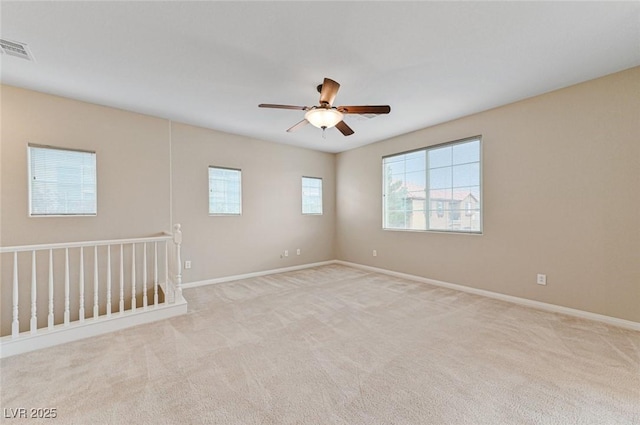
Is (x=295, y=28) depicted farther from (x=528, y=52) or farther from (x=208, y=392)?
(x=208, y=392)

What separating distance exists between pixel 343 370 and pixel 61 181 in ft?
13.1

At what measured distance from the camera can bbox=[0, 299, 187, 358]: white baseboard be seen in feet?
7.54

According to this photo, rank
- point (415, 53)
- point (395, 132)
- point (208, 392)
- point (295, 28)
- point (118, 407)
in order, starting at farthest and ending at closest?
1. point (395, 132)
2. point (415, 53)
3. point (295, 28)
4. point (208, 392)
5. point (118, 407)

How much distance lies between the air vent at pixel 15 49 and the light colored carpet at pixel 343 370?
8.74ft

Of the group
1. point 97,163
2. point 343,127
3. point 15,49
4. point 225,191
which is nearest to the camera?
point 15,49

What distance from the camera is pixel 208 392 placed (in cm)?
179

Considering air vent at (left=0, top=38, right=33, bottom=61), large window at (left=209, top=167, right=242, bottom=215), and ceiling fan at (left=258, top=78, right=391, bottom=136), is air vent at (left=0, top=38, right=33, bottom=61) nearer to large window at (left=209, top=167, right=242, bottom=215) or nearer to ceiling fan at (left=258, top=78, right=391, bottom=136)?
ceiling fan at (left=258, top=78, right=391, bottom=136)

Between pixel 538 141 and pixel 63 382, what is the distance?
5276 mm

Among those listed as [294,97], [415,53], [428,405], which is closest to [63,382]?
[428,405]

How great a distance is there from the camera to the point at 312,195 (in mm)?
6023

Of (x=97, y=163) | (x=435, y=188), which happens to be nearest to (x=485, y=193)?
(x=435, y=188)

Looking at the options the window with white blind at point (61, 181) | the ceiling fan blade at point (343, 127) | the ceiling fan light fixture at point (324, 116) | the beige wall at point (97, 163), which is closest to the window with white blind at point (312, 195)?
the beige wall at point (97, 163)

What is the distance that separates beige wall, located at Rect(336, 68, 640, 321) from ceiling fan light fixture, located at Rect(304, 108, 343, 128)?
250 centimetres

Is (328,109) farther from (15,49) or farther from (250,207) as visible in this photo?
(250,207)
